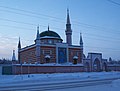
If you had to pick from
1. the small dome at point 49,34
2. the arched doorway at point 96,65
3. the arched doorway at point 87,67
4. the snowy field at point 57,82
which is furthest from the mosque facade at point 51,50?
the snowy field at point 57,82

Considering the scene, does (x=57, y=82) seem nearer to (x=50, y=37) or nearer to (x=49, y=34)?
(x=50, y=37)

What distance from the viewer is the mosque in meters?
57.5

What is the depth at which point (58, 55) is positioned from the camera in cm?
6225

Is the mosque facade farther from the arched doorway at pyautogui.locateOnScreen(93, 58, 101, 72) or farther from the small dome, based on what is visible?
the arched doorway at pyautogui.locateOnScreen(93, 58, 101, 72)

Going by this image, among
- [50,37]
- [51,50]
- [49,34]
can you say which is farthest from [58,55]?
[49,34]

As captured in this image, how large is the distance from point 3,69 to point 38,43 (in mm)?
13560

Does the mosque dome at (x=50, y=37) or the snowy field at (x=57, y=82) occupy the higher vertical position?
the mosque dome at (x=50, y=37)

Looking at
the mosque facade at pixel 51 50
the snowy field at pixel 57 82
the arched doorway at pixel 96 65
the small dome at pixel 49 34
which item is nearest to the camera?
the snowy field at pixel 57 82

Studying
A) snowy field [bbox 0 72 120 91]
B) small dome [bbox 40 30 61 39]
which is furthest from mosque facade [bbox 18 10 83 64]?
snowy field [bbox 0 72 120 91]

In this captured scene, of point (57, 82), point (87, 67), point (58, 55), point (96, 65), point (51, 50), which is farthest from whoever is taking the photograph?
point (96, 65)

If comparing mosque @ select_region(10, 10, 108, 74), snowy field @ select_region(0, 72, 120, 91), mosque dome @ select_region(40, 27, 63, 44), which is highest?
mosque dome @ select_region(40, 27, 63, 44)

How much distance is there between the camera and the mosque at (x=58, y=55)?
2263 inches

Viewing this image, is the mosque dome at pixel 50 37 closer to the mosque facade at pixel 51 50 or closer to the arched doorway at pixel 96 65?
the mosque facade at pixel 51 50

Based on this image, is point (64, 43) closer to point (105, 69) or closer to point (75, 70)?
point (75, 70)
